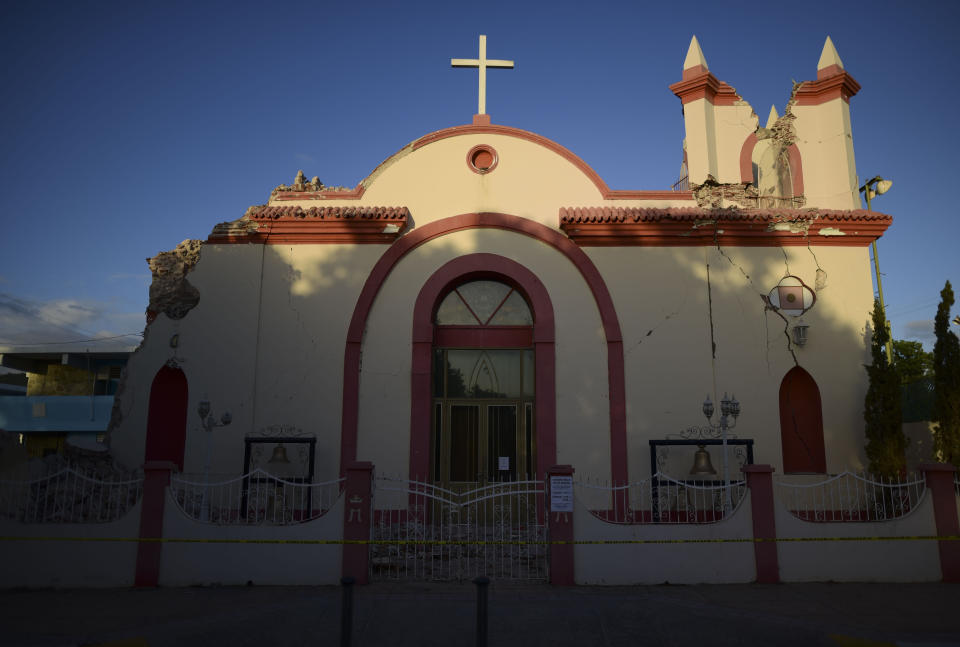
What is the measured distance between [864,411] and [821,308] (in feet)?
7.06

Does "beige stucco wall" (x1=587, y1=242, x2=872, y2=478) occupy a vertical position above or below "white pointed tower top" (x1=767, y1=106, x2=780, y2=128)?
below

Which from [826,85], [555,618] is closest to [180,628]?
[555,618]

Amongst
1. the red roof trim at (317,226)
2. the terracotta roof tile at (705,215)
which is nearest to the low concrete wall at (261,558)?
the red roof trim at (317,226)

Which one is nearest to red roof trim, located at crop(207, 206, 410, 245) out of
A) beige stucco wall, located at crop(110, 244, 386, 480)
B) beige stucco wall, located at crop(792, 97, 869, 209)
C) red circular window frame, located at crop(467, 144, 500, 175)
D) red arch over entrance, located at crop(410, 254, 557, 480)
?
beige stucco wall, located at crop(110, 244, 386, 480)

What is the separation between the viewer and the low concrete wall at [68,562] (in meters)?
9.05

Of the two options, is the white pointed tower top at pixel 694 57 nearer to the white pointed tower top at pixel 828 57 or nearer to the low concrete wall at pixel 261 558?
the white pointed tower top at pixel 828 57

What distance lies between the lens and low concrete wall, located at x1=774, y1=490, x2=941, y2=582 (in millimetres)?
9148

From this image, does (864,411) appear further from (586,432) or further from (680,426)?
(586,432)

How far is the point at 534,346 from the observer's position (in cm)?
1340

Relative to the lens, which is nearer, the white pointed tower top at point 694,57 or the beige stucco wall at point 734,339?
the beige stucco wall at point 734,339

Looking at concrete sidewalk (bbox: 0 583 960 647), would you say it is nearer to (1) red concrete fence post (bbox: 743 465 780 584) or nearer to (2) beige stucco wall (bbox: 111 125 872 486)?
(1) red concrete fence post (bbox: 743 465 780 584)

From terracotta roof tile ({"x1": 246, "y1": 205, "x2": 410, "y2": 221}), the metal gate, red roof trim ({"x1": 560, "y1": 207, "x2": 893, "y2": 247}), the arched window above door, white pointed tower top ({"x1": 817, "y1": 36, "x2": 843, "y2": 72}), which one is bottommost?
the metal gate

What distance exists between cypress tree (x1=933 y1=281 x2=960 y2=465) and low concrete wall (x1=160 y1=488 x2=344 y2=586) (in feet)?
31.9

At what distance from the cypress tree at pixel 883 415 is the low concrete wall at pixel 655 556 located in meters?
4.60
